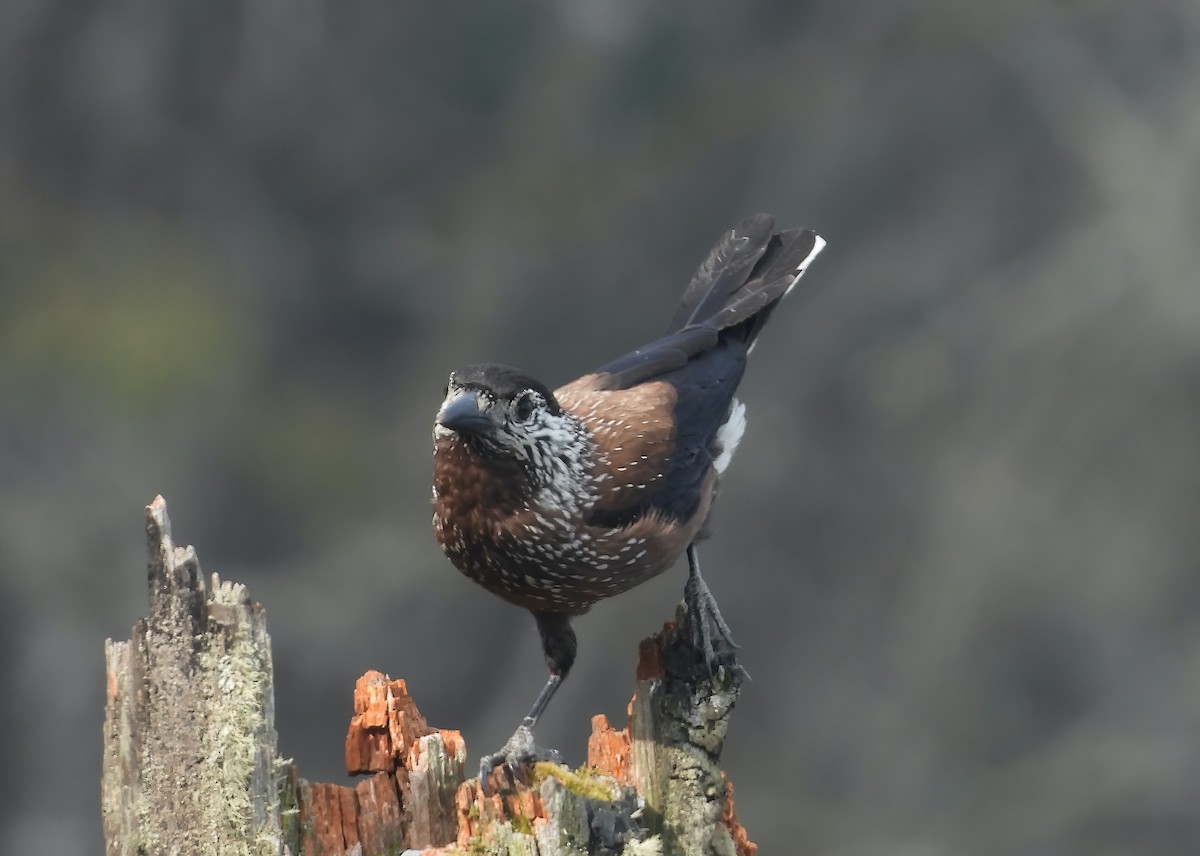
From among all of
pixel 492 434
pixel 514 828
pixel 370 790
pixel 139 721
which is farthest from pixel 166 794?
pixel 492 434

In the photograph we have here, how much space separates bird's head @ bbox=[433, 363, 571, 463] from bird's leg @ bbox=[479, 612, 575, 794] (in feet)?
1.85

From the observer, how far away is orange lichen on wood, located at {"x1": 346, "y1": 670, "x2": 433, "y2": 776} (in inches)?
131

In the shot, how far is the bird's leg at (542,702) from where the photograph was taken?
11.3ft

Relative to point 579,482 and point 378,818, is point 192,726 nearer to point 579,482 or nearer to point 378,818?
point 378,818

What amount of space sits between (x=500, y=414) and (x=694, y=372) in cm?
100

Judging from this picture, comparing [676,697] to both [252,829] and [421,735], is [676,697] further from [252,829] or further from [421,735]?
[252,829]

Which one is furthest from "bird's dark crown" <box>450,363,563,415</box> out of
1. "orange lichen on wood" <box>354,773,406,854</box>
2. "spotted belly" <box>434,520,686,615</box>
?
"orange lichen on wood" <box>354,773,406,854</box>

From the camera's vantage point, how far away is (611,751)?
141 inches

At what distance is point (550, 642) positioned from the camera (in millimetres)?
3781

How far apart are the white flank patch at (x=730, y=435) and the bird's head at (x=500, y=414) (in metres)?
0.70

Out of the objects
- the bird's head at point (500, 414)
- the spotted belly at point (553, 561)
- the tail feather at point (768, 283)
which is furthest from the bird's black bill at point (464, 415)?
the tail feather at point (768, 283)

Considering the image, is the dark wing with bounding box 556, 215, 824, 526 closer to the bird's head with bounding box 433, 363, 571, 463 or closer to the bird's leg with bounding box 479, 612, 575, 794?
the bird's head with bounding box 433, 363, 571, 463

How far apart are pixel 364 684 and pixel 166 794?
53 cm

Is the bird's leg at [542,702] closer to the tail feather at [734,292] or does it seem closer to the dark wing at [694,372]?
the dark wing at [694,372]
